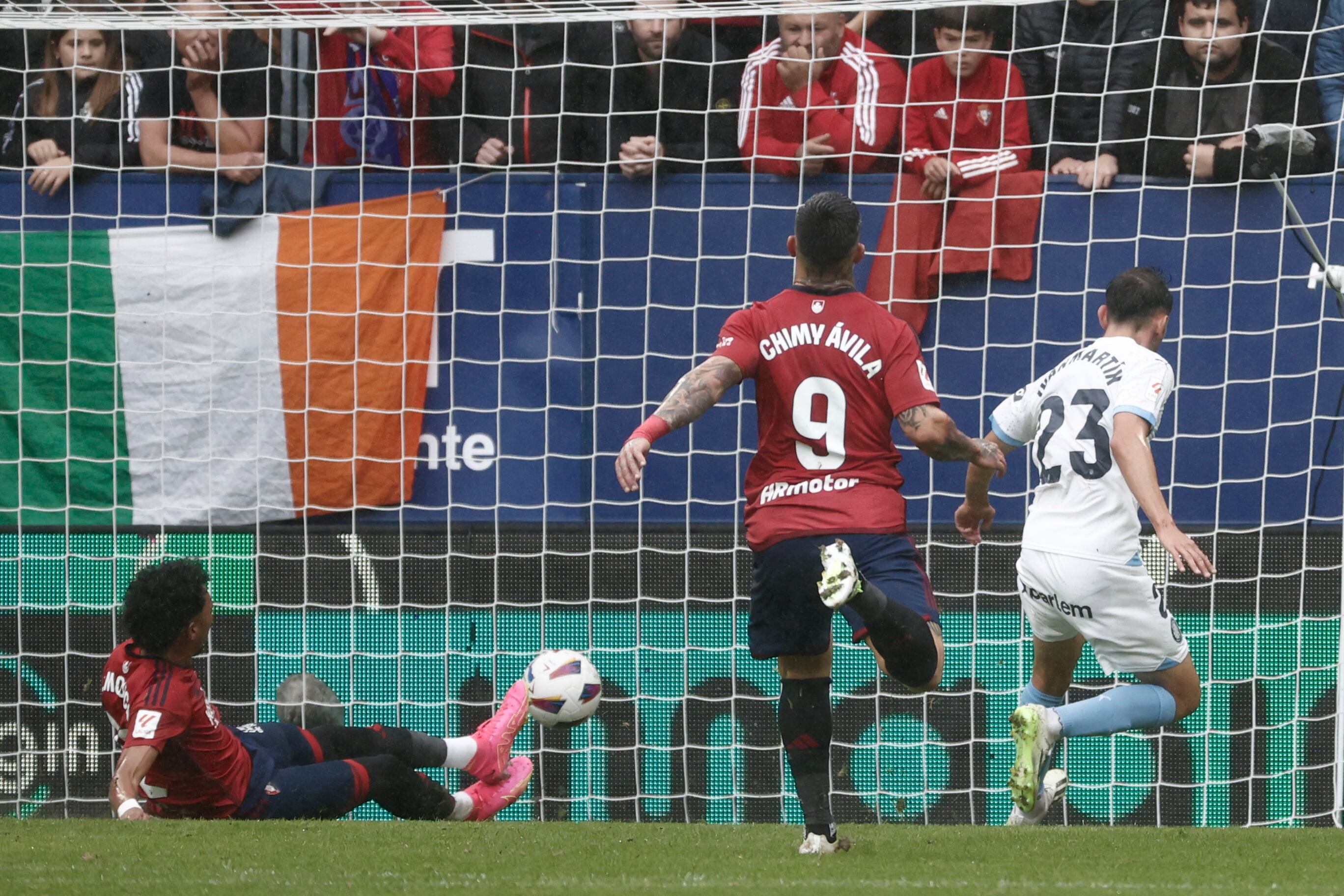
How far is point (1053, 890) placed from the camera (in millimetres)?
3607

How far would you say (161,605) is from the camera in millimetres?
5047

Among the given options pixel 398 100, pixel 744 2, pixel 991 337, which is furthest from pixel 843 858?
pixel 398 100

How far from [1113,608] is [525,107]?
378 centimetres

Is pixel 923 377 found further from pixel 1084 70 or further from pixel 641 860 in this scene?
pixel 1084 70

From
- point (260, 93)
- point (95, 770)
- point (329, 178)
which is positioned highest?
point (260, 93)

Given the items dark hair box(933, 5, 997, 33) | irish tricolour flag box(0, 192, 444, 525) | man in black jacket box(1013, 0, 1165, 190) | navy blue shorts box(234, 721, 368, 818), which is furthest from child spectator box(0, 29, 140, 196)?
man in black jacket box(1013, 0, 1165, 190)

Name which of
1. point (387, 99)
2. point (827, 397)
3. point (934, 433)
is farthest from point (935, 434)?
point (387, 99)

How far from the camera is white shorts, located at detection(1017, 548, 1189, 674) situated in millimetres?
4680

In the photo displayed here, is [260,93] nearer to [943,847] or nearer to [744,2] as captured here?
[744,2]

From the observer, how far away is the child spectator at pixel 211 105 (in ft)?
23.5

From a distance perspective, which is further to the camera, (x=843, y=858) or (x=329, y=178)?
(x=329, y=178)

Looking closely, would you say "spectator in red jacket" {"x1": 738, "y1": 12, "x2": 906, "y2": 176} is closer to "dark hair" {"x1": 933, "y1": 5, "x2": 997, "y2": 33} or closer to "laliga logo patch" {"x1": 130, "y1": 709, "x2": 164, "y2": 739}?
"dark hair" {"x1": 933, "y1": 5, "x2": 997, "y2": 33}

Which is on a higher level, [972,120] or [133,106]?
[133,106]

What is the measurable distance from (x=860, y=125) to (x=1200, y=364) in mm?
1763
